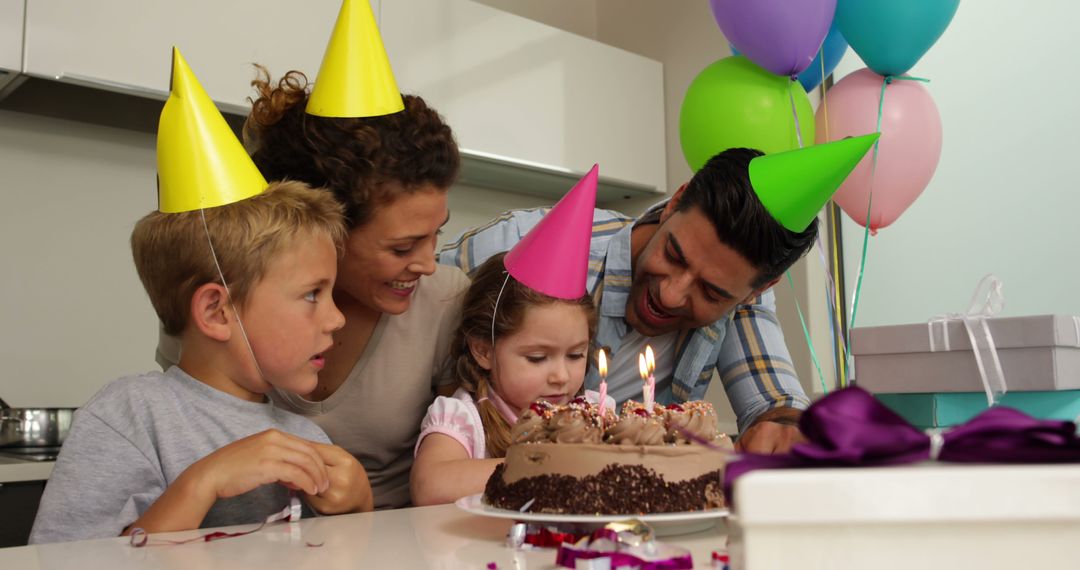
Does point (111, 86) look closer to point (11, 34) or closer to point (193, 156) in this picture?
point (11, 34)

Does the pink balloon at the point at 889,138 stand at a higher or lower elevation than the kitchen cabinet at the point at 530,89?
lower

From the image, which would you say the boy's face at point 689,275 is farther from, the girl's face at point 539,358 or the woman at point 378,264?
the woman at point 378,264

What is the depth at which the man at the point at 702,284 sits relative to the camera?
5.09 feet

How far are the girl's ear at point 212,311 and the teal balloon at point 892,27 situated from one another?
1.26 m

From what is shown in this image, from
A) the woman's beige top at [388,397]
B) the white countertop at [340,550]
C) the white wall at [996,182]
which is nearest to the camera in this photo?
the white countertop at [340,550]

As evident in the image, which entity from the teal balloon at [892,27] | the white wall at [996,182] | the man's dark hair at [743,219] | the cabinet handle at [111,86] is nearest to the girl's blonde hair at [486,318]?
the man's dark hair at [743,219]

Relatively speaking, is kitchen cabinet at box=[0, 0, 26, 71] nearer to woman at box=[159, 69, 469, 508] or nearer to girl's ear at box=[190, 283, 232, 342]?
woman at box=[159, 69, 469, 508]

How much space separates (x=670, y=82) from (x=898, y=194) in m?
1.63

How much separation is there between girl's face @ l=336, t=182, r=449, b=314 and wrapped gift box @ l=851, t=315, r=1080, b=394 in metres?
1.15

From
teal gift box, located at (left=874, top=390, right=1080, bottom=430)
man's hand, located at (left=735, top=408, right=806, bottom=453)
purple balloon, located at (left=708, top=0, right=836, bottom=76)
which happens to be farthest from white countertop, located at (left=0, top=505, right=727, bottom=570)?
teal gift box, located at (left=874, top=390, right=1080, bottom=430)

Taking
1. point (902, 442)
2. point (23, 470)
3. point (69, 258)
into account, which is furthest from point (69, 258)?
point (902, 442)

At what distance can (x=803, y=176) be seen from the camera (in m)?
1.45

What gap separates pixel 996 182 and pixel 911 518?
274cm

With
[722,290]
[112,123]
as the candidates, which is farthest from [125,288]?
[722,290]
